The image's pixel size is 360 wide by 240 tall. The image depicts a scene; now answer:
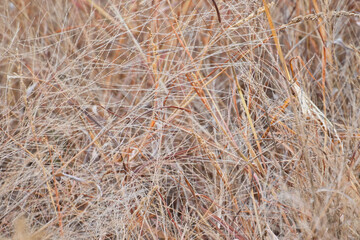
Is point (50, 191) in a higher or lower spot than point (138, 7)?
lower

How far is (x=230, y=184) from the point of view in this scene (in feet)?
3.54

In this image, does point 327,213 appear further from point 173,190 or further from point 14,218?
point 14,218

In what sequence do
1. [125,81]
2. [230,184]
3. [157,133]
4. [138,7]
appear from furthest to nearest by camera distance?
[125,81]
[138,7]
[157,133]
[230,184]

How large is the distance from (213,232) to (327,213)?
262 millimetres

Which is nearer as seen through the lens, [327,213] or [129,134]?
[327,213]

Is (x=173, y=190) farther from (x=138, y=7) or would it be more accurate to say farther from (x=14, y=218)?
(x=138, y=7)

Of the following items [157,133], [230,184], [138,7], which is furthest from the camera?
[138,7]

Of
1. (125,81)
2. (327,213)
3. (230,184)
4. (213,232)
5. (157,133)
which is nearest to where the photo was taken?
(327,213)

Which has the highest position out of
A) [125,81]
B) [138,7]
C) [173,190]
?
[138,7]

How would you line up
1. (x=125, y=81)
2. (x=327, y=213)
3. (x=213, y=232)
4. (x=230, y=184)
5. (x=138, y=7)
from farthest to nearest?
(x=125, y=81) → (x=138, y=7) → (x=230, y=184) → (x=213, y=232) → (x=327, y=213)

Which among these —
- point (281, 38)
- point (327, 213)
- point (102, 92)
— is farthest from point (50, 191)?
point (281, 38)

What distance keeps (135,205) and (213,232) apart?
21cm

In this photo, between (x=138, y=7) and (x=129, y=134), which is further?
(x=138, y=7)

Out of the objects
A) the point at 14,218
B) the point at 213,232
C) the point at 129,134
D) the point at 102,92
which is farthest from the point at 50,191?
the point at 102,92
